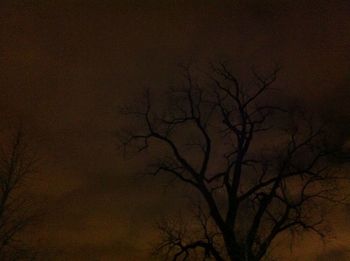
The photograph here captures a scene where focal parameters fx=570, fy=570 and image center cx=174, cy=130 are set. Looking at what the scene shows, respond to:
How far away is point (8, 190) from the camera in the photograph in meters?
25.3

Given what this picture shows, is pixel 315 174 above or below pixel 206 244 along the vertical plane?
above

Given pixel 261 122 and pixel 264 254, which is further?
pixel 261 122

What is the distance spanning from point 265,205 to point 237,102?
18.7 ft

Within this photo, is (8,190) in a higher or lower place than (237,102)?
lower

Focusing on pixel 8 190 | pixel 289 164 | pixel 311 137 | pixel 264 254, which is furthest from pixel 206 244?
pixel 8 190

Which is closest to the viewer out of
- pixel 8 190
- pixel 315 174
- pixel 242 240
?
pixel 8 190

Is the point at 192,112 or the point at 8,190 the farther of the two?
the point at 192,112

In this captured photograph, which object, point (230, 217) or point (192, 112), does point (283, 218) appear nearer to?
point (230, 217)

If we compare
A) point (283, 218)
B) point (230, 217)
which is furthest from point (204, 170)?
point (283, 218)

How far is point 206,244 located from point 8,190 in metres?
10.4

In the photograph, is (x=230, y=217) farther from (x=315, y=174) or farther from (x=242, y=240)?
(x=315, y=174)

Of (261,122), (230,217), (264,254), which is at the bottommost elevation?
(264,254)

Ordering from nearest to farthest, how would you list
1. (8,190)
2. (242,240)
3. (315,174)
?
(8,190), (242,240), (315,174)

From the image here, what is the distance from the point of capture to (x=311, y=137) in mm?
30781
